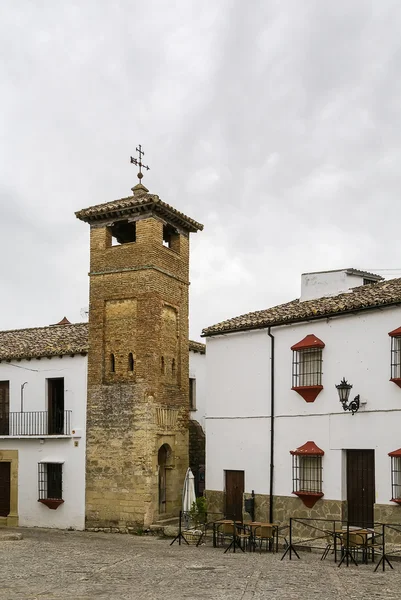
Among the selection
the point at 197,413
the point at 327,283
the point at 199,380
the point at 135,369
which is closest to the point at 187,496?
the point at 135,369

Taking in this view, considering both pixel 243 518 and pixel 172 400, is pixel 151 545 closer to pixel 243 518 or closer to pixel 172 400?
pixel 243 518

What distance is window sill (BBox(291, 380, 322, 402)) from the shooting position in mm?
19734

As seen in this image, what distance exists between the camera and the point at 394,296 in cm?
1833

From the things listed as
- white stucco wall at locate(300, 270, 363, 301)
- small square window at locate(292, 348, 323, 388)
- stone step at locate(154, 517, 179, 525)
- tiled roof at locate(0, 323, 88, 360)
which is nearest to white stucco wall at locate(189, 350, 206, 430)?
tiled roof at locate(0, 323, 88, 360)

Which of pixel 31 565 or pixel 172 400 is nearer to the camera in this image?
pixel 31 565

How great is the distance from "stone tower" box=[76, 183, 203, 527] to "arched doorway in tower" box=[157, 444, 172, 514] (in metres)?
0.03

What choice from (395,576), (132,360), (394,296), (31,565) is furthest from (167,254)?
(395,576)

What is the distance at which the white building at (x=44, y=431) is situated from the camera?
2369 centimetres

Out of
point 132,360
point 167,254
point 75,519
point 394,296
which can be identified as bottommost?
point 75,519

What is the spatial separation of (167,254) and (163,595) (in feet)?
42.0

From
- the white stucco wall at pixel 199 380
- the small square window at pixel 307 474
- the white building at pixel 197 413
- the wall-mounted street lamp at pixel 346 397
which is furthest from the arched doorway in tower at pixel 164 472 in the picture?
the wall-mounted street lamp at pixel 346 397

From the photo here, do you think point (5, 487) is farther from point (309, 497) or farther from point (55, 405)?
point (309, 497)

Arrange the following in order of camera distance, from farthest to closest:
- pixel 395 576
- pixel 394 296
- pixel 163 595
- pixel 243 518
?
1. pixel 243 518
2. pixel 394 296
3. pixel 395 576
4. pixel 163 595

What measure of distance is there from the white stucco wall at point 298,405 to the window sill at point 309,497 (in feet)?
0.77
